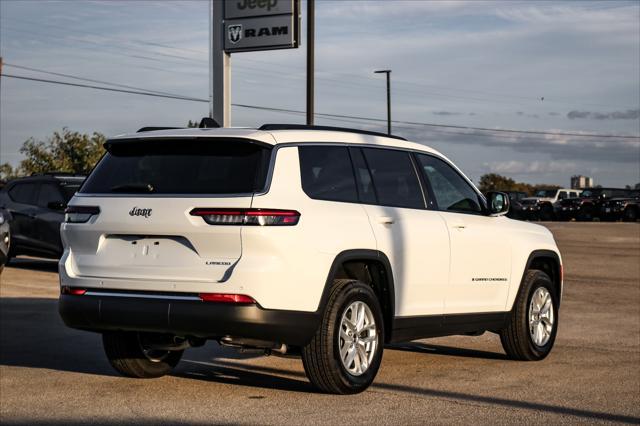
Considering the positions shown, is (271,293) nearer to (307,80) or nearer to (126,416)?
(126,416)

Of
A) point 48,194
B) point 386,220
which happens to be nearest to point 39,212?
point 48,194

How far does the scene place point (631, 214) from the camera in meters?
57.3

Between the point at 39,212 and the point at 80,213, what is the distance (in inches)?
501

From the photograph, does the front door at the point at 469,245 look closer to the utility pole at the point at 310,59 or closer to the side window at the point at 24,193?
the side window at the point at 24,193

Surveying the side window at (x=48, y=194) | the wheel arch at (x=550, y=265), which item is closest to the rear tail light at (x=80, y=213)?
the wheel arch at (x=550, y=265)

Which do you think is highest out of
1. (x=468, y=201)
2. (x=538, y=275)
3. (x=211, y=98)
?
(x=211, y=98)

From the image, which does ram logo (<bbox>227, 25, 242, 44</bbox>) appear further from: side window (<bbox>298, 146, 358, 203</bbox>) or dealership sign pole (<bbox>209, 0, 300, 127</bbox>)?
side window (<bbox>298, 146, 358, 203</bbox>)

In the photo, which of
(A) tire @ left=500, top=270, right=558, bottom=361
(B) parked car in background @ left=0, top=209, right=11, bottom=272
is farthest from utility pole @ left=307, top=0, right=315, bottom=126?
(A) tire @ left=500, top=270, right=558, bottom=361

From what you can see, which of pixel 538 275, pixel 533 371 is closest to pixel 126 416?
pixel 533 371

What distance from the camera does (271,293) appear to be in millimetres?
7430

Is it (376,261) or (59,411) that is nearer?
(59,411)

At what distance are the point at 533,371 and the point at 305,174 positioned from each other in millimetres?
2938

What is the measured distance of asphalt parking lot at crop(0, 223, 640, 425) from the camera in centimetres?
728

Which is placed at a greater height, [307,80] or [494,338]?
[307,80]
